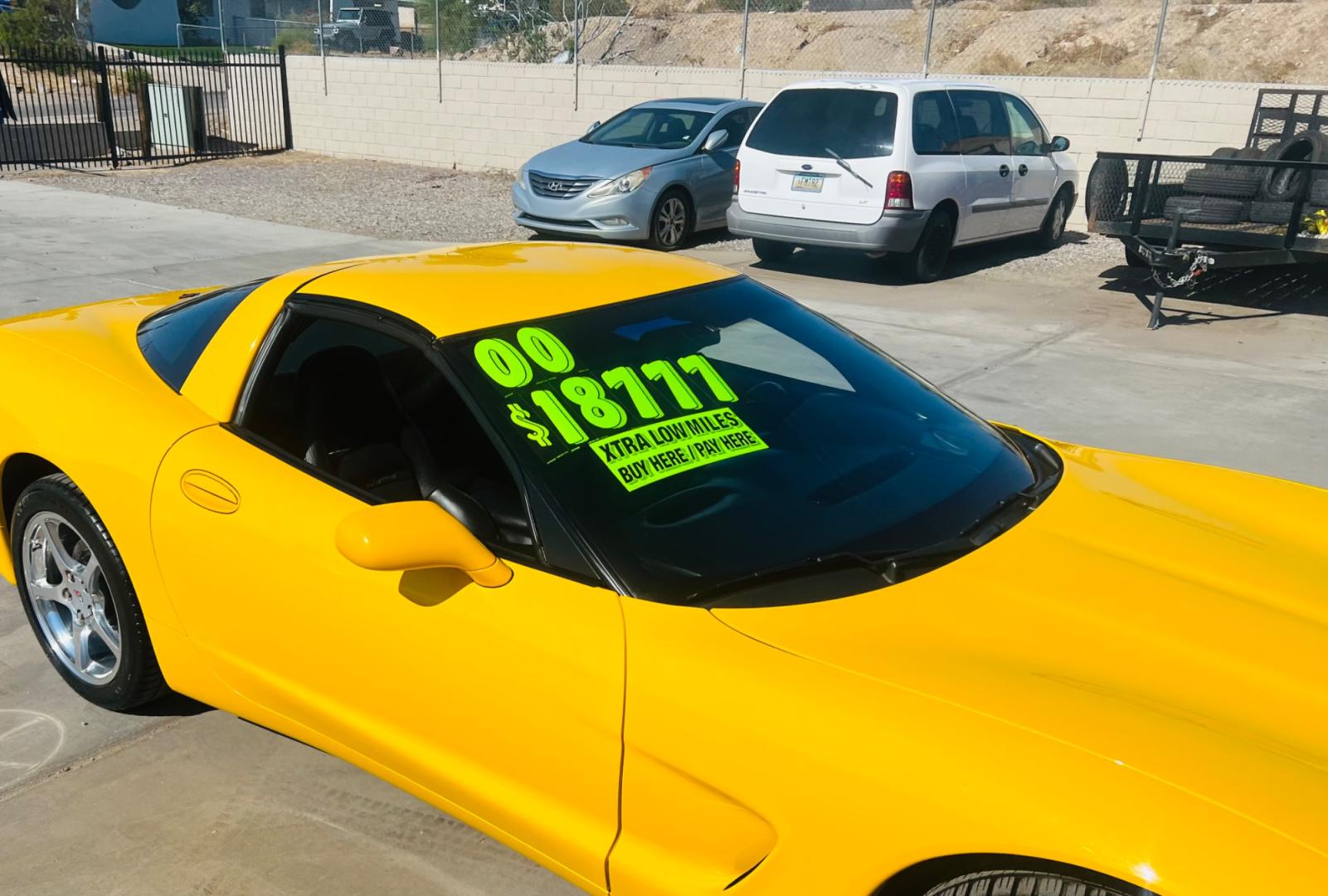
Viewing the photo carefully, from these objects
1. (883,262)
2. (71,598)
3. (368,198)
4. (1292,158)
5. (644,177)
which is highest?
(1292,158)

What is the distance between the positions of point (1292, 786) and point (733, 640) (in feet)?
2.88

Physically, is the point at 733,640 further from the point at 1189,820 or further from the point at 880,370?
the point at 880,370

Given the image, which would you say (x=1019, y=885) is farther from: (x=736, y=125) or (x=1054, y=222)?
(x=736, y=125)

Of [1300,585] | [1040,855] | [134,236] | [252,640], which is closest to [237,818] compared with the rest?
[252,640]

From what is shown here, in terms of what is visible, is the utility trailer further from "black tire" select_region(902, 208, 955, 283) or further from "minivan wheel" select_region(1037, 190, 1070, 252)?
"minivan wheel" select_region(1037, 190, 1070, 252)

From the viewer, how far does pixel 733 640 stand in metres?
1.98

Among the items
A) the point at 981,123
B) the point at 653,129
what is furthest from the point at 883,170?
the point at 653,129

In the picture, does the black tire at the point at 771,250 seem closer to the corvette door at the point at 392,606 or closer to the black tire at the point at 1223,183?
the black tire at the point at 1223,183

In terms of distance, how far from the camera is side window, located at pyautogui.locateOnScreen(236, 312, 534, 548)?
2.51 metres

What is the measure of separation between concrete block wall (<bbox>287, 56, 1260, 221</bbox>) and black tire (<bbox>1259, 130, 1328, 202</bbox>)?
10.3 ft

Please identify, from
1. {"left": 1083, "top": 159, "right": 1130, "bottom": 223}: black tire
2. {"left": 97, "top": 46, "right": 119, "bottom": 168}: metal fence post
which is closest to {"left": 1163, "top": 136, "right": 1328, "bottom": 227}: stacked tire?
{"left": 1083, "top": 159, "right": 1130, "bottom": 223}: black tire

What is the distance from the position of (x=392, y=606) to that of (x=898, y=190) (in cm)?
808

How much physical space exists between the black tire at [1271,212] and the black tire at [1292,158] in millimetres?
50

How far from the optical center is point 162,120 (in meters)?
21.5
